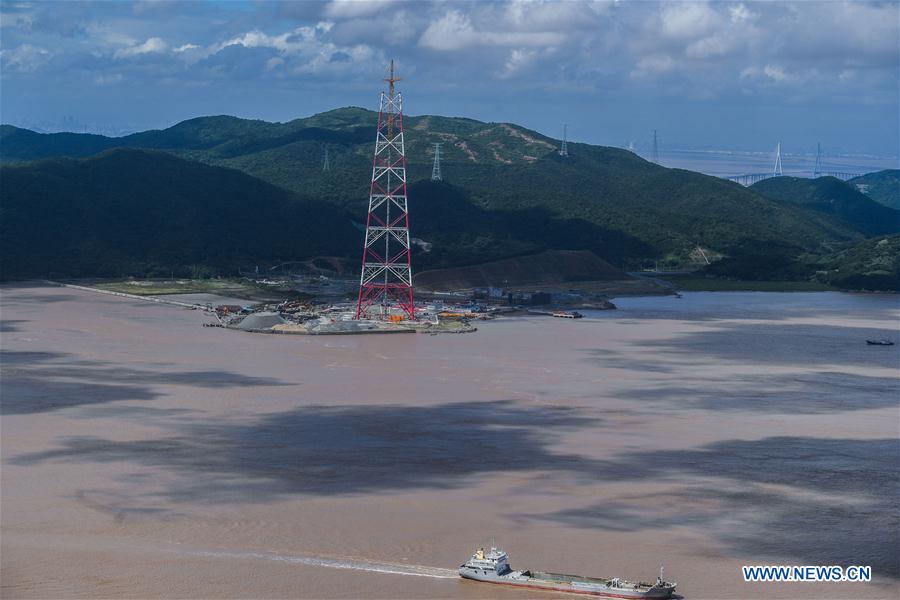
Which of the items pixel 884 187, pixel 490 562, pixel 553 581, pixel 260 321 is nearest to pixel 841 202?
pixel 884 187

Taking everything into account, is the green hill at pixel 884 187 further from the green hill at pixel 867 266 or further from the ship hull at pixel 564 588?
the ship hull at pixel 564 588

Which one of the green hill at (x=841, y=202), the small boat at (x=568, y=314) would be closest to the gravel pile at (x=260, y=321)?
the small boat at (x=568, y=314)

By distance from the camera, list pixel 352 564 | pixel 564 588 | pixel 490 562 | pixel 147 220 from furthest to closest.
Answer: pixel 147 220, pixel 352 564, pixel 490 562, pixel 564 588

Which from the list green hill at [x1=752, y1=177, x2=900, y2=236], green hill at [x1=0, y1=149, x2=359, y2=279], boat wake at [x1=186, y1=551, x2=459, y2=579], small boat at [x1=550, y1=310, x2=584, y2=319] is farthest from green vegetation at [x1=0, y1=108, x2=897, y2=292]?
boat wake at [x1=186, y1=551, x2=459, y2=579]

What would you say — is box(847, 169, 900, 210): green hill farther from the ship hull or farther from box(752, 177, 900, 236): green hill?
the ship hull

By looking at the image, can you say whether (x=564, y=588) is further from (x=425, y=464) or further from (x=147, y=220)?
(x=147, y=220)

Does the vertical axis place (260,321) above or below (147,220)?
below

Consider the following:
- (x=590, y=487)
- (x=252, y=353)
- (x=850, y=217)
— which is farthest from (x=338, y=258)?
(x=850, y=217)

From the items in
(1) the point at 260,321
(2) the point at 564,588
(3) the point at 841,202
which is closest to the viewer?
(2) the point at 564,588
